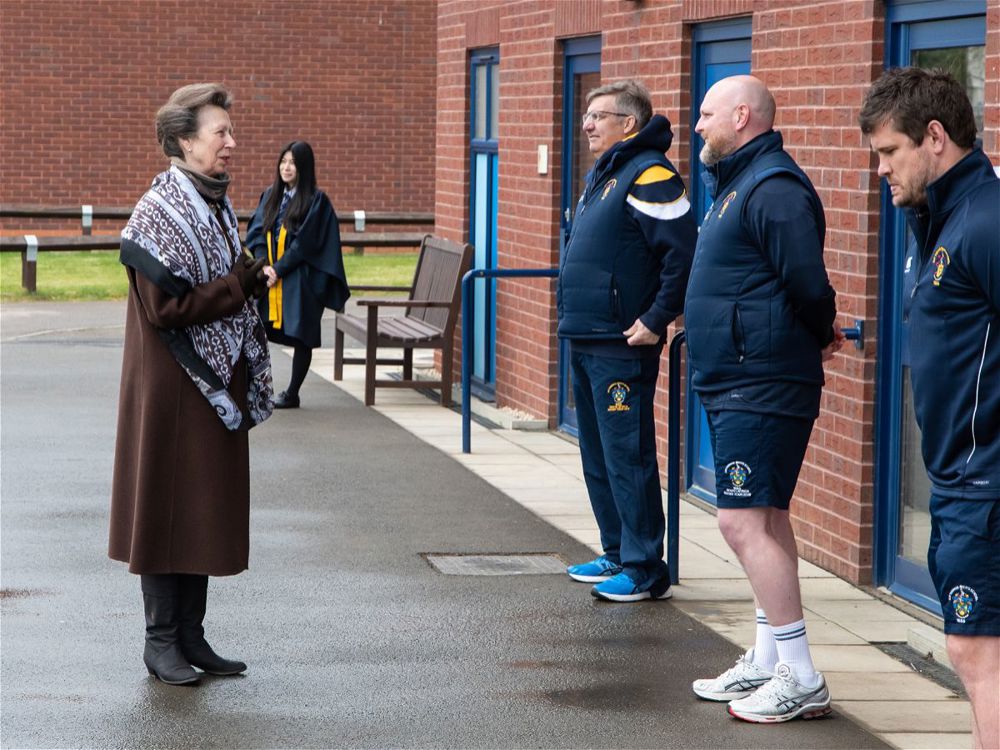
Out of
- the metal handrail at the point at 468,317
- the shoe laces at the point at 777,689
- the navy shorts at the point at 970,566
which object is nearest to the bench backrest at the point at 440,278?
the metal handrail at the point at 468,317

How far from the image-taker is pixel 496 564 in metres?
7.96

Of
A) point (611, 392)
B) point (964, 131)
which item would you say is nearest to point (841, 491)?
point (611, 392)

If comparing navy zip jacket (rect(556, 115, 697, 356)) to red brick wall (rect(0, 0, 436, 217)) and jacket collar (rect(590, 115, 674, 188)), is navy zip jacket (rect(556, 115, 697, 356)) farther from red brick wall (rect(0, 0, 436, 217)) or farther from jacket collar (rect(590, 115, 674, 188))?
red brick wall (rect(0, 0, 436, 217))

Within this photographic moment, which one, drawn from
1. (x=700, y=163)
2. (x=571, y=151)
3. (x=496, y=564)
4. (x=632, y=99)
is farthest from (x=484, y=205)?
(x=632, y=99)

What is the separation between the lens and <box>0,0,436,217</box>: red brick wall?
88.4ft

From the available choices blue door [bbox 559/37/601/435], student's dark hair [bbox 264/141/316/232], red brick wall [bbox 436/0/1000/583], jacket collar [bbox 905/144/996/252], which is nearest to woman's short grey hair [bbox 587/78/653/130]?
red brick wall [bbox 436/0/1000/583]

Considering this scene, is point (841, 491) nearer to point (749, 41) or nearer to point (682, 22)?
point (749, 41)

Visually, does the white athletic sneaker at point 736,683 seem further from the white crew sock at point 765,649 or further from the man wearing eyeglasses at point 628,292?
the man wearing eyeglasses at point 628,292

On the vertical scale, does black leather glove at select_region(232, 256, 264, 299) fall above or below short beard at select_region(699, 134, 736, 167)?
below

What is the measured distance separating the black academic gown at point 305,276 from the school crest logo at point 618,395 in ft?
18.3

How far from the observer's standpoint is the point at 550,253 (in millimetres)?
11781

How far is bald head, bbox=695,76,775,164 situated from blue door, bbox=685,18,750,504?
11.4 feet

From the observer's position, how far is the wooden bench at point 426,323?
511 inches

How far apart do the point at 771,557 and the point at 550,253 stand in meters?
6.33
